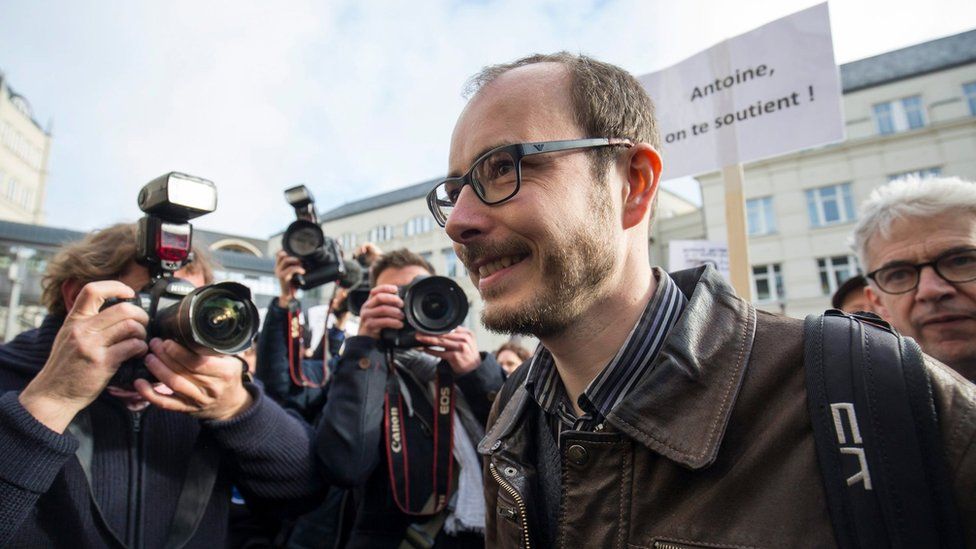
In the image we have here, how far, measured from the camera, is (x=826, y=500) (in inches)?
37.6

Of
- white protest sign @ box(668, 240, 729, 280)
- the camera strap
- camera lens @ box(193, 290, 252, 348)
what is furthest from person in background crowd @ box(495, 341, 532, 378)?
camera lens @ box(193, 290, 252, 348)

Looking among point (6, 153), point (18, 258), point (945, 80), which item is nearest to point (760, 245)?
point (945, 80)

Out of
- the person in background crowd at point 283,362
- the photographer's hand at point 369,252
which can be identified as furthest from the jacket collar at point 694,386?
the photographer's hand at point 369,252

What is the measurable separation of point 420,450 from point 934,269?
1.99m

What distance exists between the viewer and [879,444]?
36.2 inches

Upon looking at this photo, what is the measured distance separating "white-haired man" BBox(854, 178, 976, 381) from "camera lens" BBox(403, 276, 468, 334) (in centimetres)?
159

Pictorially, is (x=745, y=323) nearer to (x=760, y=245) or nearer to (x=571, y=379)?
(x=571, y=379)

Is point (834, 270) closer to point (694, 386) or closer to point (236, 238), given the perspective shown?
point (694, 386)

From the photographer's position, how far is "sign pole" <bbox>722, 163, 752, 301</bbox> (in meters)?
3.16

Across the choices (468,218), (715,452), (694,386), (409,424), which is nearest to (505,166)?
(468,218)

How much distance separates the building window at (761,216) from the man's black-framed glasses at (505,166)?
76.7 feet

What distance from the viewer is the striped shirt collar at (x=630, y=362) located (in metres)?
1.38

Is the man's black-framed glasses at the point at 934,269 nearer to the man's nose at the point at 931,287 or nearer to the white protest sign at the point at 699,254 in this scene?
the man's nose at the point at 931,287

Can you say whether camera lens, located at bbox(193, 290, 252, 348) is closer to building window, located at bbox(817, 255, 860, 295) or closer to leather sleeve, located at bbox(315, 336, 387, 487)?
leather sleeve, located at bbox(315, 336, 387, 487)
